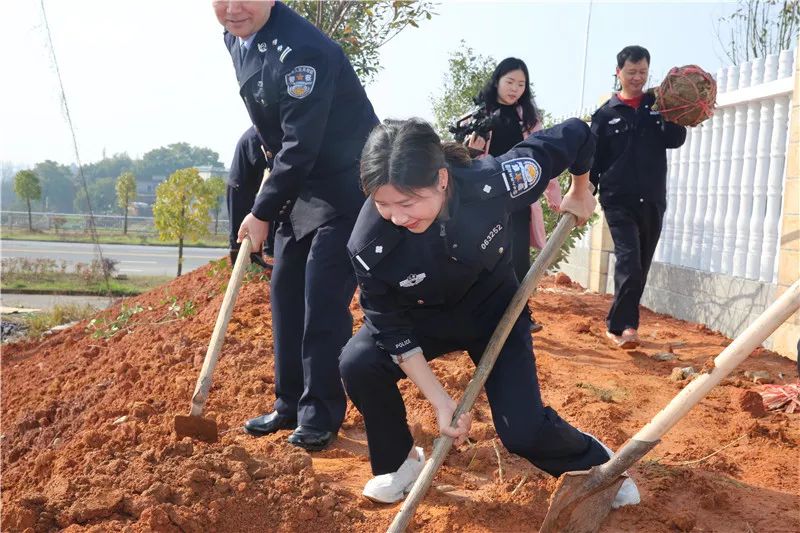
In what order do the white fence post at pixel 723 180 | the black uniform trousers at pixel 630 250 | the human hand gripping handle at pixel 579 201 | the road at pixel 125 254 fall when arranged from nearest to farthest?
the human hand gripping handle at pixel 579 201 → the black uniform trousers at pixel 630 250 → the white fence post at pixel 723 180 → the road at pixel 125 254

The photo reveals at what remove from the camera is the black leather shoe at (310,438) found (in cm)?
353

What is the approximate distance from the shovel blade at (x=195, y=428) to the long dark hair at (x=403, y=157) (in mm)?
1446

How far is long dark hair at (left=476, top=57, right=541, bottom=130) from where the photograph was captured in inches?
212

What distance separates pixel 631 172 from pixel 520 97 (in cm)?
86

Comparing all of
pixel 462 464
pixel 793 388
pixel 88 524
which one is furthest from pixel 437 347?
pixel 793 388

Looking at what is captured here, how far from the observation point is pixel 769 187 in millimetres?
5887

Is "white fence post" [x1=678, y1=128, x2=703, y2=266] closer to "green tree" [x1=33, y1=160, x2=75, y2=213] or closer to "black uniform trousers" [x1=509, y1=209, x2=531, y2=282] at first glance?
"black uniform trousers" [x1=509, y1=209, x2=531, y2=282]

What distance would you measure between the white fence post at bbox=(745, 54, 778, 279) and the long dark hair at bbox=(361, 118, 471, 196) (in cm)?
412

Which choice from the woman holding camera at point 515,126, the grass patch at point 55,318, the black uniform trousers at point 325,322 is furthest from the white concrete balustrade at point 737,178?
the grass patch at point 55,318

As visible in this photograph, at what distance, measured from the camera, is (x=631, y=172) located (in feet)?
17.8

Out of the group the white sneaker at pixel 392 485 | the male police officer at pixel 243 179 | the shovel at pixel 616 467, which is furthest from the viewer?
the male police officer at pixel 243 179

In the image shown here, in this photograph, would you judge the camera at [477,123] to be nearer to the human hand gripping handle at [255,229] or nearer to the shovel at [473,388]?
the human hand gripping handle at [255,229]

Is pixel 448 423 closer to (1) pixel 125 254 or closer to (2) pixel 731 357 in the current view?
(2) pixel 731 357

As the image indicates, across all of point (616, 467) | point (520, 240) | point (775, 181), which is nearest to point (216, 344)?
point (616, 467)
